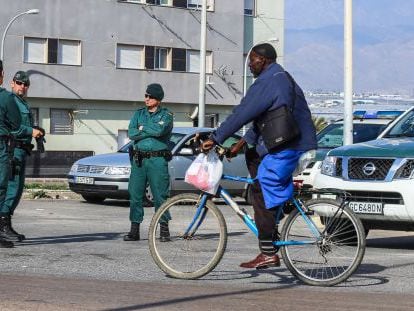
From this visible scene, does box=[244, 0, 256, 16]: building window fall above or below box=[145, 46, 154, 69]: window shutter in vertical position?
above

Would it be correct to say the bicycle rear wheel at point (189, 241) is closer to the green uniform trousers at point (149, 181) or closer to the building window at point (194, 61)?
the green uniform trousers at point (149, 181)

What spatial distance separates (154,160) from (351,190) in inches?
91.6

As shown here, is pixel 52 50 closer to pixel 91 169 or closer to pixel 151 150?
pixel 91 169

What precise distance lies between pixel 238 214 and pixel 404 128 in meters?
4.98

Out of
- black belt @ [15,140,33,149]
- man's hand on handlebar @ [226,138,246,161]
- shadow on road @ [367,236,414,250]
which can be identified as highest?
man's hand on handlebar @ [226,138,246,161]

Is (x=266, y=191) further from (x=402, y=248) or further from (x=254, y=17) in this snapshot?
(x=254, y=17)

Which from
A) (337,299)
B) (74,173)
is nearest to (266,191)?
(337,299)

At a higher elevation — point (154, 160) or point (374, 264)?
point (154, 160)

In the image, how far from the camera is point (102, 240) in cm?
1293

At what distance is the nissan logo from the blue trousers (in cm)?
354

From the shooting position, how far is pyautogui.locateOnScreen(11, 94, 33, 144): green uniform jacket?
11.6 meters

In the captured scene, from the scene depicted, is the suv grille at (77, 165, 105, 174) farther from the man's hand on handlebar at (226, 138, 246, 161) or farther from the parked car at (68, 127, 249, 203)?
the man's hand on handlebar at (226, 138, 246, 161)

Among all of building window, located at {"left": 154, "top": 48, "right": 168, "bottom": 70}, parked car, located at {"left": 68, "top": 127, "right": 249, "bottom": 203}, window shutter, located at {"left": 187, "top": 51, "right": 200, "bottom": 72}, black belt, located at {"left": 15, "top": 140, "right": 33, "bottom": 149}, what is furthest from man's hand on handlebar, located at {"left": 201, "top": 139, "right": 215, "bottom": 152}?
window shutter, located at {"left": 187, "top": 51, "right": 200, "bottom": 72}

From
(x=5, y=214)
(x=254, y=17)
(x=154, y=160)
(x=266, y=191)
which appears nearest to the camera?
(x=266, y=191)
